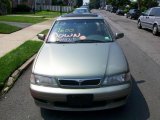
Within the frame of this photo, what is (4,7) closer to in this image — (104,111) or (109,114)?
(104,111)

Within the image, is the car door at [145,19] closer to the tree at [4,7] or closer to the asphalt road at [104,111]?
the asphalt road at [104,111]

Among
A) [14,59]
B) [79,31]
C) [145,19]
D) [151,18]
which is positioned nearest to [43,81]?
[79,31]

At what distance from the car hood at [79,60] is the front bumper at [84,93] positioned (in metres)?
0.24

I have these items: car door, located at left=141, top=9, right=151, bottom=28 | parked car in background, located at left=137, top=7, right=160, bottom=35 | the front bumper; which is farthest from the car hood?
car door, located at left=141, top=9, right=151, bottom=28

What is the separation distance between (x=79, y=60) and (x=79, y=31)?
1485 mm

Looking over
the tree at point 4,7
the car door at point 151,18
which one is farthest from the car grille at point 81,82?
the tree at point 4,7

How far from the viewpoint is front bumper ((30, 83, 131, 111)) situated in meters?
4.65

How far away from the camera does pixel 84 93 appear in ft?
15.2

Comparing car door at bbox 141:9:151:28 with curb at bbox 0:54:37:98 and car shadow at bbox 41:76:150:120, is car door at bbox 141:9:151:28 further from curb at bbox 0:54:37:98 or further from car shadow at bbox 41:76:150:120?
car shadow at bbox 41:76:150:120

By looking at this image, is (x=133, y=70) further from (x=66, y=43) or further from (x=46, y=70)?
(x=46, y=70)

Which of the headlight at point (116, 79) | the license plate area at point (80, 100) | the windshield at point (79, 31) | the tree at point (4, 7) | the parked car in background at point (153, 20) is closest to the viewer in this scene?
the license plate area at point (80, 100)

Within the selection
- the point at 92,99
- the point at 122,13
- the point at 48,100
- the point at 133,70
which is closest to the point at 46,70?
the point at 48,100

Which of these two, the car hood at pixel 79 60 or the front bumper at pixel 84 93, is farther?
the car hood at pixel 79 60

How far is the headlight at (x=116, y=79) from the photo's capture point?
4.78 meters
